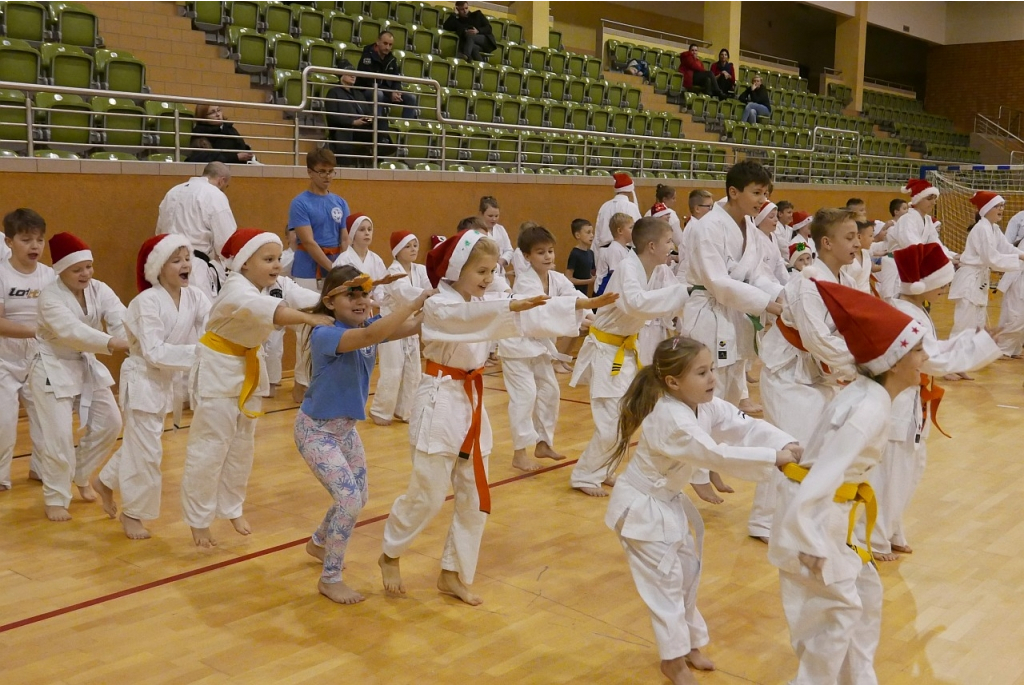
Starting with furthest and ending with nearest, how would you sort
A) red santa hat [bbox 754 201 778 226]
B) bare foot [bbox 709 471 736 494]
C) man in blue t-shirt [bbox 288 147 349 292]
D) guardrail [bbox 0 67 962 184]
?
guardrail [bbox 0 67 962 184] < man in blue t-shirt [bbox 288 147 349 292] < red santa hat [bbox 754 201 778 226] < bare foot [bbox 709 471 736 494]

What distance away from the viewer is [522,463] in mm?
6059

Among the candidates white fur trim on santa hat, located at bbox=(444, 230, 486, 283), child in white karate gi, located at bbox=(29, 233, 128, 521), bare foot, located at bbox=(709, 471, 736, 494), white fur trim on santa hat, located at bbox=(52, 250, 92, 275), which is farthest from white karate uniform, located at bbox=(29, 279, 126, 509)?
bare foot, located at bbox=(709, 471, 736, 494)

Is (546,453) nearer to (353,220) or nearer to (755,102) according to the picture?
(353,220)

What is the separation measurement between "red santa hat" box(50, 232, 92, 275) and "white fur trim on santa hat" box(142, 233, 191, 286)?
0.41 metres

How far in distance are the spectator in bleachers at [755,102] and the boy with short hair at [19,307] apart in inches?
605

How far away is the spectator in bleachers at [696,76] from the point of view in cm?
1873

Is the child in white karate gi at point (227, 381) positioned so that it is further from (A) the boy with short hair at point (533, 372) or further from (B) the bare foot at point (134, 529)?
(A) the boy with short hair at point (533, 372)

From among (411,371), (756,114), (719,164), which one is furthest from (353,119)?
(756,114)

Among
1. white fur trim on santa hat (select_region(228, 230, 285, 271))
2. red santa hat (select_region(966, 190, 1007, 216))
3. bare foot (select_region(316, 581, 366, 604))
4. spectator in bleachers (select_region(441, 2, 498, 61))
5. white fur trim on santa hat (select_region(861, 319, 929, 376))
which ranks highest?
spectator in bleachers (select_region(441, 2, 498, 61))

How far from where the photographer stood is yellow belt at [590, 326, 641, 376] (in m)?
5.29

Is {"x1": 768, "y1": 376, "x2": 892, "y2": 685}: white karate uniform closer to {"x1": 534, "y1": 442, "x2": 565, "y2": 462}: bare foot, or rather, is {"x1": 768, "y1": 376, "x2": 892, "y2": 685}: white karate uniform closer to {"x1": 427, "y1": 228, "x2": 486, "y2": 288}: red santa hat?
{"x1": 427, "y1": 228, "x2": 486, "y2": 288}: red santa hat

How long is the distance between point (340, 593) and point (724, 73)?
17.2m

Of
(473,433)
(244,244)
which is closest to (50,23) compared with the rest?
(244,244)

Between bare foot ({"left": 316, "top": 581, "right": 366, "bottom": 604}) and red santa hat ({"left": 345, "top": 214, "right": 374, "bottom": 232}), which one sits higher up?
red santa hat ({"left": 345, "top": 214, "right": 374, "bottom": 232})
